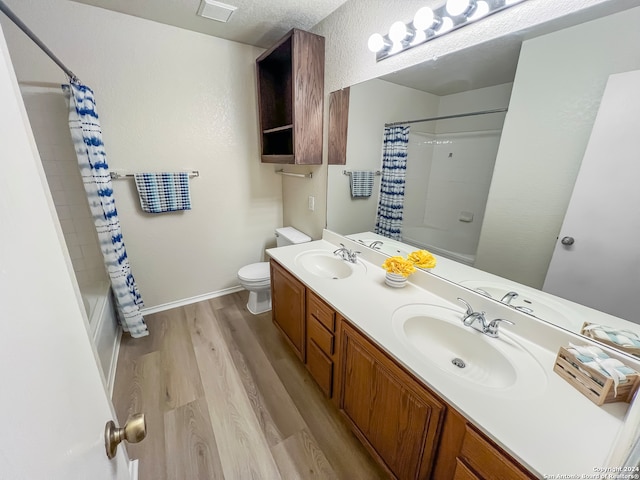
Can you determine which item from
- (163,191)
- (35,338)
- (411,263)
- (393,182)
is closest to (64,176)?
(163,191)

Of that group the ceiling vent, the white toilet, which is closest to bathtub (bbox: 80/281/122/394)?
the white toilet

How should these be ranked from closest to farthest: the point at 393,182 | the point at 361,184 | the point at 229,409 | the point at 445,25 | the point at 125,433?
the point at 125,433, the point at 445,25, the point at 229,409, the point at 393,182, the point at 361,184

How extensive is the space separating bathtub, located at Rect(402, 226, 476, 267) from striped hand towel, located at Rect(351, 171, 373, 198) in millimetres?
393

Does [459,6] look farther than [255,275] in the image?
No

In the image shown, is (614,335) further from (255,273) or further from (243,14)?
(243,14)

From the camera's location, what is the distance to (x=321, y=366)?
1520mm

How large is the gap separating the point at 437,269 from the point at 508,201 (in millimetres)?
463

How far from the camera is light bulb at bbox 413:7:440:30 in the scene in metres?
1.21

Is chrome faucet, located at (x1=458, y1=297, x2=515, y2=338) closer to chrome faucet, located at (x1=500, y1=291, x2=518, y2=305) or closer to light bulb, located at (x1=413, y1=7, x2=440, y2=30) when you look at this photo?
chrome faucet, located at (x1=500, y1=291, x2=518, y2=305)

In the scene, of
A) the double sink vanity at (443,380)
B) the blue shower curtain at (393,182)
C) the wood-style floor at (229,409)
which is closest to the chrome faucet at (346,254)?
the double sink vanity at (443,380)

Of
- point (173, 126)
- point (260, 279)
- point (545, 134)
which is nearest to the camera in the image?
point (545, 134)

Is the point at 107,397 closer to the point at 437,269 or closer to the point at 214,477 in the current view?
the point at 214,477

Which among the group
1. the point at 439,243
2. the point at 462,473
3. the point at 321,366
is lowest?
the point at 321,366

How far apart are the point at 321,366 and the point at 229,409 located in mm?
609
